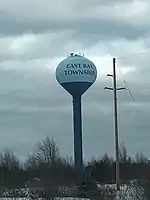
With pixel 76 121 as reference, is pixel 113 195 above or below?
below

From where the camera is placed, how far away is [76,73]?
63281mm

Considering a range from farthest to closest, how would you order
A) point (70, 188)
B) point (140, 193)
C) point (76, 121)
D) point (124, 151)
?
point (124, 151), point (76, 121), point (70, 188), point (140, 193)

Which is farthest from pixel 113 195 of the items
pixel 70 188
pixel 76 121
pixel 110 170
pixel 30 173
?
pixel 76 121

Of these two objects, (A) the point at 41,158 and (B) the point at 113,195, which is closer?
(B) the point at 113,195

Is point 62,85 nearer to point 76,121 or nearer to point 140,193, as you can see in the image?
point 76,121

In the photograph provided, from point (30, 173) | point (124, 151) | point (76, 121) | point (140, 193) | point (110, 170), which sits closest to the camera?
point (140, 193)

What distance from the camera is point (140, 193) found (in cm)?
2822

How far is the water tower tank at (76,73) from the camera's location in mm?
63312

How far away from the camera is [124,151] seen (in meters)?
83.4

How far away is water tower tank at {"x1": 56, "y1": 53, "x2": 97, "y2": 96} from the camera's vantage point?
63312 millimetres

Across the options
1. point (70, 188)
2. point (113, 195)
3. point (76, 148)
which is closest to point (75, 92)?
point (76, 148)

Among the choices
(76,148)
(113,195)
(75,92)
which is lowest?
(113,195)

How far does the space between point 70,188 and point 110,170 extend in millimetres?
28333

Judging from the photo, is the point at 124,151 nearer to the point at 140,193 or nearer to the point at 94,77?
the point at 94,77
